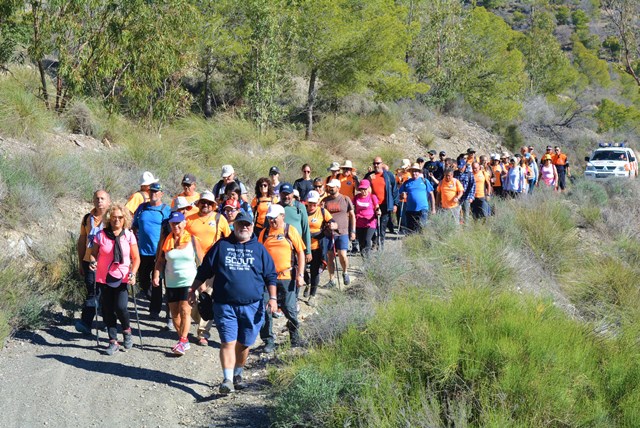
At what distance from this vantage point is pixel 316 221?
10.4 metres

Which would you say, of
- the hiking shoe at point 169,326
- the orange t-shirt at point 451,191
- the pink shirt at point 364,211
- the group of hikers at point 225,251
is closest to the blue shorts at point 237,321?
the group of hikers at point 225,251

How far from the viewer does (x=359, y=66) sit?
2611cm

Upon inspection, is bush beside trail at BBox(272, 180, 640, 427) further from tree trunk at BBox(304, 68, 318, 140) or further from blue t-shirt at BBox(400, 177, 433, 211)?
tree trunk at BBox(304, 68, 318, 140)

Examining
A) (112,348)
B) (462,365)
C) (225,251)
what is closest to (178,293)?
(112,348)

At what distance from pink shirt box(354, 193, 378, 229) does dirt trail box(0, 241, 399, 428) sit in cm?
316

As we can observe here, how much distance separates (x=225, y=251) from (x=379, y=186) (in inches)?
242

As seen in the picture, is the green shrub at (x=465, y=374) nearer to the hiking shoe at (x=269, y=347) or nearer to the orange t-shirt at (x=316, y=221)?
the hiking shoe at (x=269, y=347)

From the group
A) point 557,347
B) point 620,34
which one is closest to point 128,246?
point 557,347

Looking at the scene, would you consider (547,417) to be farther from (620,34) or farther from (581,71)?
(581,71)

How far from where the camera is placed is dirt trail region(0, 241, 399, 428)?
686 centimetres

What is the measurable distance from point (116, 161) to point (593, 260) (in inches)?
379

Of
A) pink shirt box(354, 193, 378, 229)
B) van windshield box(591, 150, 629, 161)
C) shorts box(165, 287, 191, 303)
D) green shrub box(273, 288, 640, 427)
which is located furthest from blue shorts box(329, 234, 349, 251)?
van windshield box(591, 150, 629, 161)

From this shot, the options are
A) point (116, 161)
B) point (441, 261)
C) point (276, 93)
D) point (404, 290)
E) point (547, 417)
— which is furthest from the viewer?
point (276, 93)

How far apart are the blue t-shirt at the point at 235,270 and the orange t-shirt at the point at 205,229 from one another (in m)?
1.42
